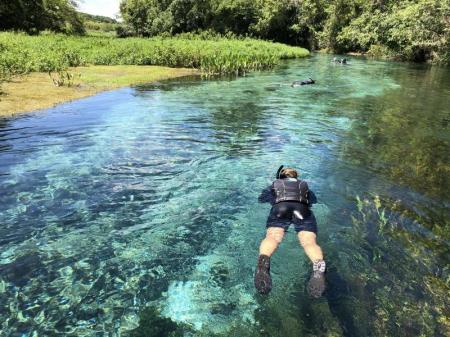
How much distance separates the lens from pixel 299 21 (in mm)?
68625

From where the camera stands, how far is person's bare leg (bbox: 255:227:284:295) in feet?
17.2

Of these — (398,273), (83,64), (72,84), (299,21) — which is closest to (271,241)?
(398,273)

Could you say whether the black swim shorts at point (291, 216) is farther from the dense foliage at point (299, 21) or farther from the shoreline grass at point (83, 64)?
the dense foliage at point (299, 21)

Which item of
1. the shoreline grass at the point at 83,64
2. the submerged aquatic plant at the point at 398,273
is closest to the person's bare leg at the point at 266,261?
the submerged aquatic plant at the point at 398,273

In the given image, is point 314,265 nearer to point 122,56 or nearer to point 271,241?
point 271,241

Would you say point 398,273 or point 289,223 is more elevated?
point 289,223

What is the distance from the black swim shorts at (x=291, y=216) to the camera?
680 cm

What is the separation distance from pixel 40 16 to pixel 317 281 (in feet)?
184

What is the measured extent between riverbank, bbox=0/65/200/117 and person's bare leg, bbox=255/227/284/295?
47.8 ft

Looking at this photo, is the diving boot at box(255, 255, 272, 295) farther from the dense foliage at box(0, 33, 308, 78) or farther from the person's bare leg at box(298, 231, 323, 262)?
the dense foliage at box(0, 33, 308, 78)

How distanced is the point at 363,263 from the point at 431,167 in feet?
20.7

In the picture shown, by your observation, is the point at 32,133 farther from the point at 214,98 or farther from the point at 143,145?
the point at 214,98

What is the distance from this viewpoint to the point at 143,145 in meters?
12.9

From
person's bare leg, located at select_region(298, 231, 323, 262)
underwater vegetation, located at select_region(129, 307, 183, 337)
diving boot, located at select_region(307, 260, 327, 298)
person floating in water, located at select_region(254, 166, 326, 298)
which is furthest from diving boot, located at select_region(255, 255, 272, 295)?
underwater vegetation, located at select_region(129, 307, 183, 337)
